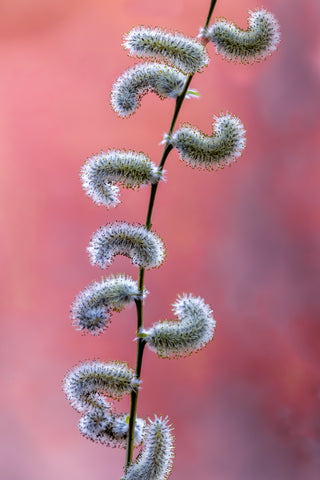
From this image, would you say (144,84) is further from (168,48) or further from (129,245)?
(129,245)

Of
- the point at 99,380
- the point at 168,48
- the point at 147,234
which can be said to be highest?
the point at 168,48

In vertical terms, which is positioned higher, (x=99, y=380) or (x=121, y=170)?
(x=121, y=170)

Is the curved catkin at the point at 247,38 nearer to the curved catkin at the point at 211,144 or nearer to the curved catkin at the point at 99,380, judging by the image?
the curved catkin at the point at 211,144

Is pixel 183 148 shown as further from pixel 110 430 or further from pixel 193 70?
pixel 110 430

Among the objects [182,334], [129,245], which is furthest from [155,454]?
[129,245]

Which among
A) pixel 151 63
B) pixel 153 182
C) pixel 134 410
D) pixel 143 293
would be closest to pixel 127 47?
pixel 151 63
